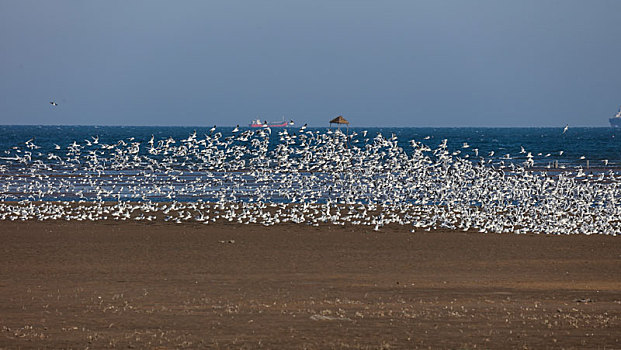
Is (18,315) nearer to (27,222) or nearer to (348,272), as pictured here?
(348,272)

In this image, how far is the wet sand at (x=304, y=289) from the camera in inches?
435

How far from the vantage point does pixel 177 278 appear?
52.5 ft

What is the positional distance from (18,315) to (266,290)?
4.17 metres

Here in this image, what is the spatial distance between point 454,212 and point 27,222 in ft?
44.0

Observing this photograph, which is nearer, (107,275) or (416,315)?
(416,315)

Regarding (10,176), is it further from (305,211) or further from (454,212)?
(454,212)

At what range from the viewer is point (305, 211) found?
28.2 m

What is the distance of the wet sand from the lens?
11055 millimetres

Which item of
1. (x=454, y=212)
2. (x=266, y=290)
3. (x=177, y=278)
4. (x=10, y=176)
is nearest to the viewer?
(x=266, y=290)

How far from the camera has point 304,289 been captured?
14789 mm

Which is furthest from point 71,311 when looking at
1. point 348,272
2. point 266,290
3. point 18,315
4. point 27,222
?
point 27,222

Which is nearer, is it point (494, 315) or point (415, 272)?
point (494, 315)

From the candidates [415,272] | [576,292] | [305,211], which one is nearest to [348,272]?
[415,272]

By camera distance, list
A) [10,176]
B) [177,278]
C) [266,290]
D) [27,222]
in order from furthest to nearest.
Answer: [10,176] → [27,222] → [177,278] → [266,290]
